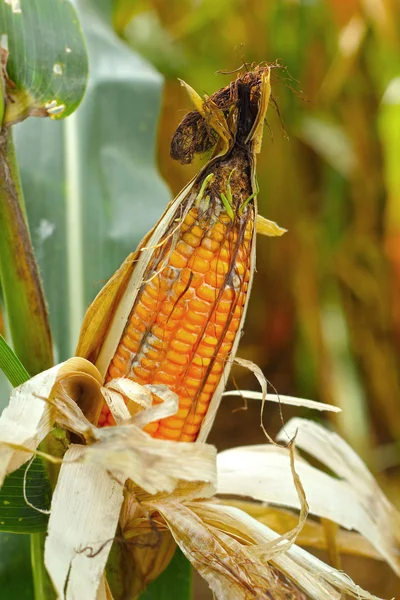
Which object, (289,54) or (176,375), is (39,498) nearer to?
(176,375)

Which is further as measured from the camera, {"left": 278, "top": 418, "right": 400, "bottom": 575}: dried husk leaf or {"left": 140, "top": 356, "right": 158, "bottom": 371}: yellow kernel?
{"left": 278, "top": 418, "right": 400, "bottom": 575}: dried husk leaf

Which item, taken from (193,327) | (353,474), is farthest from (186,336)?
(353,474)

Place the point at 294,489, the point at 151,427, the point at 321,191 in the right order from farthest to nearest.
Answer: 1. the point at 321,191
2. the point at 294,489
3. the point at 151,427

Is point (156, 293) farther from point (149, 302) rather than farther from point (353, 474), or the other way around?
point (353, 474)

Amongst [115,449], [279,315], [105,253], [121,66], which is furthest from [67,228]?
[279,315]

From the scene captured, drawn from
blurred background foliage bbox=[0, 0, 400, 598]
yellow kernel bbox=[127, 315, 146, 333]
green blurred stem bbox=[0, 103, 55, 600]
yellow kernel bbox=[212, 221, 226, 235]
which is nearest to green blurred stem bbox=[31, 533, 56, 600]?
green blurred stem bbox=[0, 103, 55, 600]

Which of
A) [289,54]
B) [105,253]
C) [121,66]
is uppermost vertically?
[289,54]

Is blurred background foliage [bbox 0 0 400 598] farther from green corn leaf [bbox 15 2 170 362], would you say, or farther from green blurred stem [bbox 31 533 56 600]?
green blurred stem [bbox 31 533 56 600]

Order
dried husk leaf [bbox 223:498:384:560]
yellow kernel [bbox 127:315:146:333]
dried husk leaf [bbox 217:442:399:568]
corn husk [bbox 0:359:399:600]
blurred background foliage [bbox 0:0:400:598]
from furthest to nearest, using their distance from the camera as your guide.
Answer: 1. blurred background foliage [bbox 0:0:400:598]
2. dried husk leaf [bbox 223:498:384:560]
3. dried husk leaf [bbox 217:442:399:568]
4. yellow kernel [bbox 127:315:146:333]
5. corn husk [bbox 0:359:399:600]
